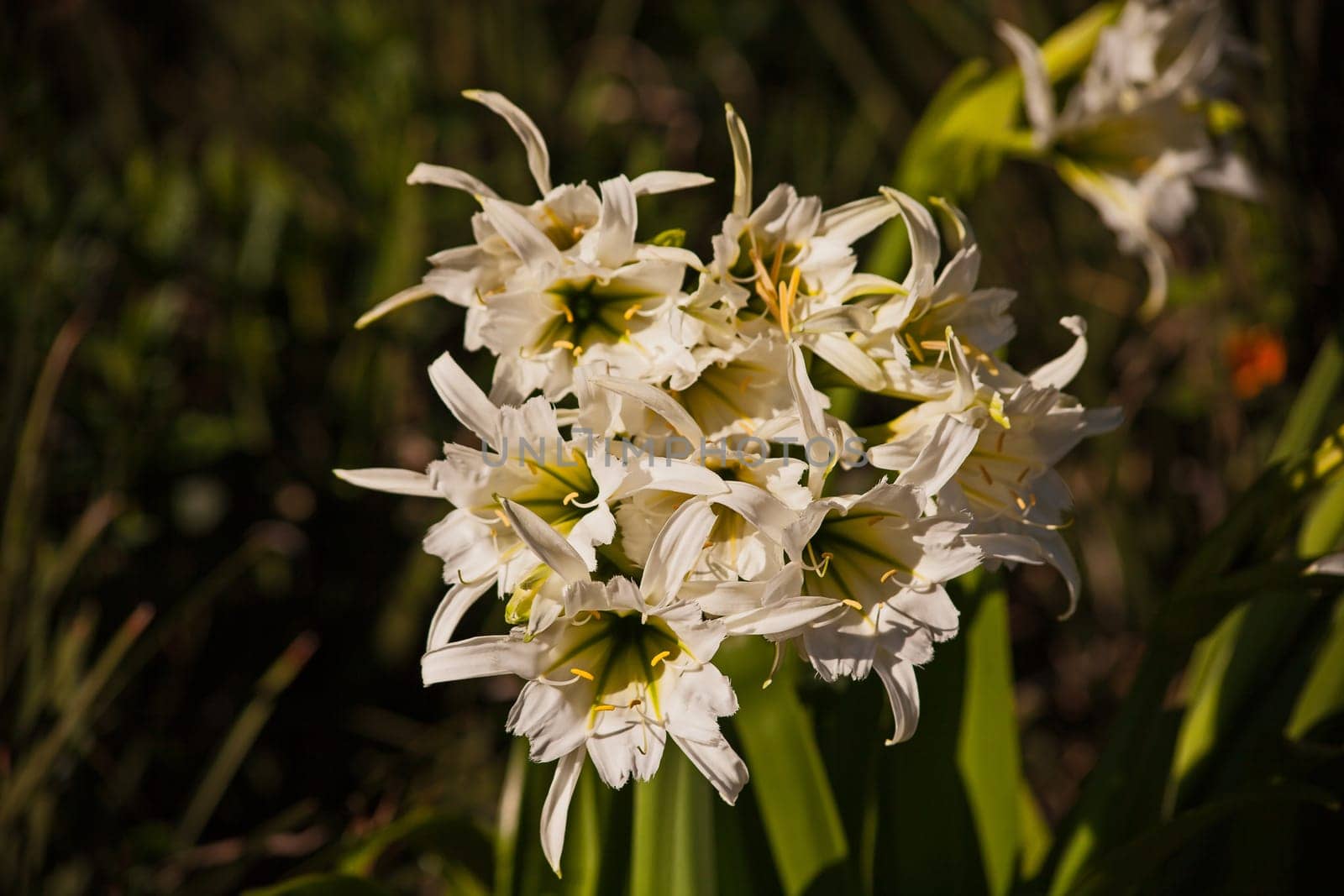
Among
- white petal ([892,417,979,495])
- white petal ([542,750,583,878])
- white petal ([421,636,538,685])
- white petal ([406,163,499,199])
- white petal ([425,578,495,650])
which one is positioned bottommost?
white petal ([542,750,583,878])

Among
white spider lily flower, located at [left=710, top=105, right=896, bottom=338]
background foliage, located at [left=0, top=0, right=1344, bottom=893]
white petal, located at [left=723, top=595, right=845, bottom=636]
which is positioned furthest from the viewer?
background foliage, located at [left=0, top=0, right=1344, bottom=893]

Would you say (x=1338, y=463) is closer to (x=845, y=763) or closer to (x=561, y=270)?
(x=845, y=763)

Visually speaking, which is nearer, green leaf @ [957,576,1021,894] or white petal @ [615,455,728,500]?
white petal @ [615,455,728,500]

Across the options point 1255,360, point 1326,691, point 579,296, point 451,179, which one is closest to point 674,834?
point 579,296

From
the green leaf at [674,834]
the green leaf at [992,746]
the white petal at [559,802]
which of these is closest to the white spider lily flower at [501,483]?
the white petal at [559,802]

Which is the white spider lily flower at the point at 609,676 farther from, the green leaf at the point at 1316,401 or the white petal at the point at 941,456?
the green leaf at the point at 1316,401

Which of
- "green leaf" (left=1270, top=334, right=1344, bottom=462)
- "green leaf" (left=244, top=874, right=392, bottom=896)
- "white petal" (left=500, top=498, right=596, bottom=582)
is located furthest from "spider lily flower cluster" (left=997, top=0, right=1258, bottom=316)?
"green leaf" (left=244, top=874, right=392, bottom=896)

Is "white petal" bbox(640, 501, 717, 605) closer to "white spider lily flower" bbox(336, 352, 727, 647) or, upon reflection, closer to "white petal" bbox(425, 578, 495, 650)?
"white spider lily flower" bbox(336, 352, 727, 647)
